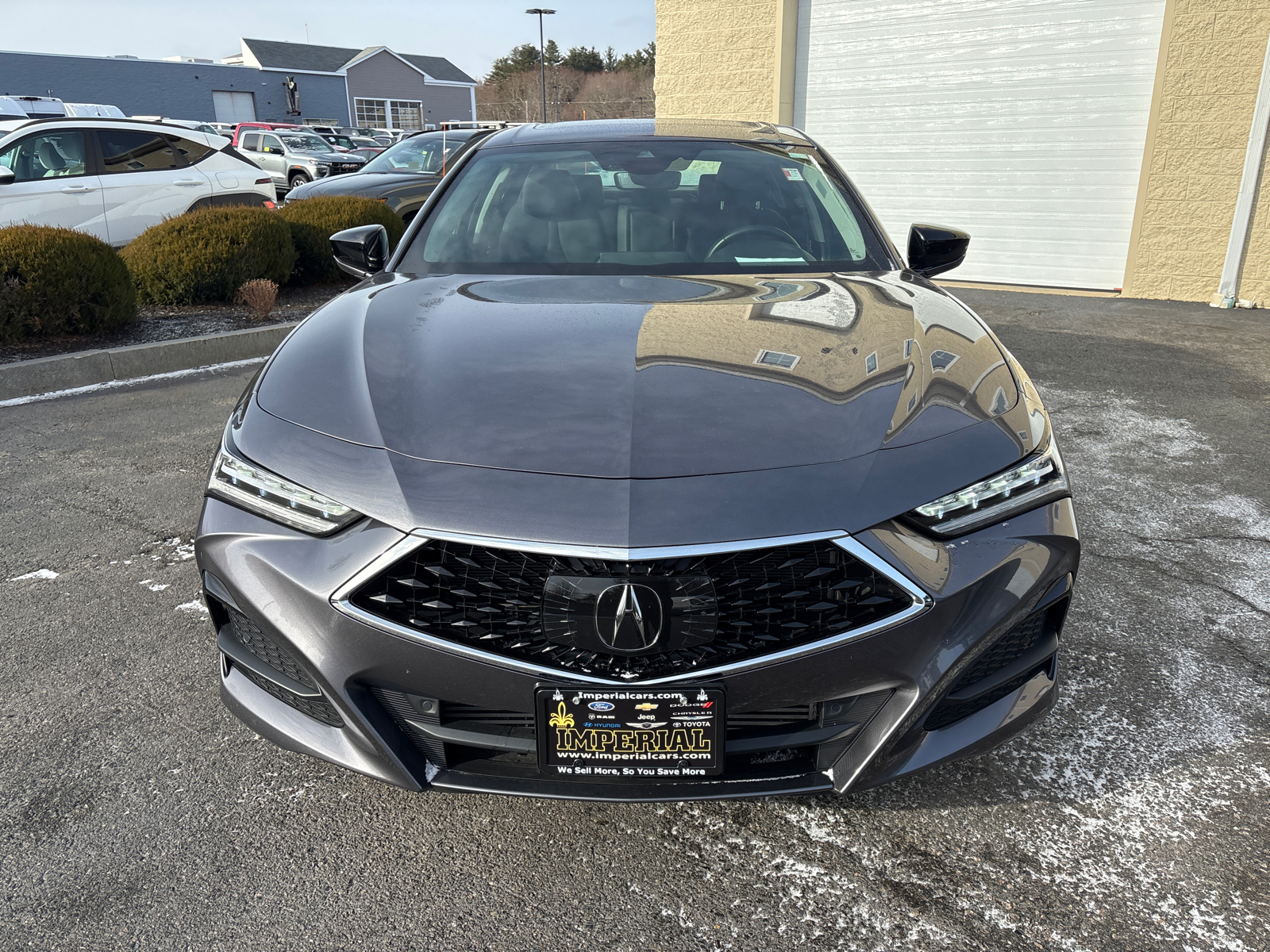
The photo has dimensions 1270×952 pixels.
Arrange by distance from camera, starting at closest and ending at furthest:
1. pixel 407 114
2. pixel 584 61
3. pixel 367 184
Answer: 1. pixel 367 184
2. pixel 407 114
3. pixel 584 61

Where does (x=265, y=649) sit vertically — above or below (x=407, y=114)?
below

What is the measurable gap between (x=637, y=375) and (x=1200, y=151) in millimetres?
8973

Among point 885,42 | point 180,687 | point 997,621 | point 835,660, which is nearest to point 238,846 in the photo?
point 180,687

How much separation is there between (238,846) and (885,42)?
428 inches

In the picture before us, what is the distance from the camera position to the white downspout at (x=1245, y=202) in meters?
8.12

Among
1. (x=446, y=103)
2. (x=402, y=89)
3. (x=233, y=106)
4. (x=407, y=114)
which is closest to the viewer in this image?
(x=233, y=106)

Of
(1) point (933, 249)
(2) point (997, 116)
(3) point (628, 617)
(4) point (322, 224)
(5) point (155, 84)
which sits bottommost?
(3) point (628, 617)

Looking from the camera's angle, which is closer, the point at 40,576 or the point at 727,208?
the point at 727,208

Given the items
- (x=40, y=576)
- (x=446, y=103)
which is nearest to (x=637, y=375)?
(x=40, y=576)

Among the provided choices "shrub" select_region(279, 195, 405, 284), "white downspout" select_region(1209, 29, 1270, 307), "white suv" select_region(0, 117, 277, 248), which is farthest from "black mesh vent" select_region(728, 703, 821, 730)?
"white downspout" select_region(1209, 29, 1270, 307)

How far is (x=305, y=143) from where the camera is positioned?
26.9 metres

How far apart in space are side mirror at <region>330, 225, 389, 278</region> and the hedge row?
13.9ft

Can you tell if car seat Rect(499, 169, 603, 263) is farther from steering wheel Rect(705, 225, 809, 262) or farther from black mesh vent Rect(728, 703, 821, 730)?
black mesh vent Rect(728, 703, 821, 730)

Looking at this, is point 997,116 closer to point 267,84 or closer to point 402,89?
point 267,84
